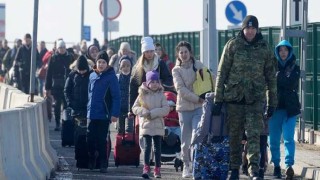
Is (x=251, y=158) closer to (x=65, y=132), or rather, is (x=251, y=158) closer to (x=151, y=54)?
(x=151, y=54)

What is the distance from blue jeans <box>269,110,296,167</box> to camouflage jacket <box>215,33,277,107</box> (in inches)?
66.1

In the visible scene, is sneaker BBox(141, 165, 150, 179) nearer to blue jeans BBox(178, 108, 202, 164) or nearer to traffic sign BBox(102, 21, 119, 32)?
blue jeans BBox(178, 108, 202, 164)

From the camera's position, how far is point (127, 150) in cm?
2161

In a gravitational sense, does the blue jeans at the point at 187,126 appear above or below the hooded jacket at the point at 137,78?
below

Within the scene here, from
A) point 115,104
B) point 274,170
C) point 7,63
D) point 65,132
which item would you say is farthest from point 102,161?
point 7,63

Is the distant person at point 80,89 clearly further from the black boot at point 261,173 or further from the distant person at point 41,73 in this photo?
the distant person at point 41,73

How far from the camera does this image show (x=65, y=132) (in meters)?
25.9

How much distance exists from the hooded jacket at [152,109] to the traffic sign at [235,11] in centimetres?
1288

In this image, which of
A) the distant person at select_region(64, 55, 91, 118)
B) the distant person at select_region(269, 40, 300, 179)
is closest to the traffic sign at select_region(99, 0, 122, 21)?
the distant person at select_region(64, 55, 91, 118)

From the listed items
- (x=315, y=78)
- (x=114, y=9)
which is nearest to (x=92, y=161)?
(x=315, y=78)

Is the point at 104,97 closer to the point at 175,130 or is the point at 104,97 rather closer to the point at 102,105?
the point at 102,105

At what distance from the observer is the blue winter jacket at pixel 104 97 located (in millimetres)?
20625

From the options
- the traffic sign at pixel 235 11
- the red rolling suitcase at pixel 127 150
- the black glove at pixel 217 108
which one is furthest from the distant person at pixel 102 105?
the traffic sign at pixel 235 11

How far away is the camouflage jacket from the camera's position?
715 inches
